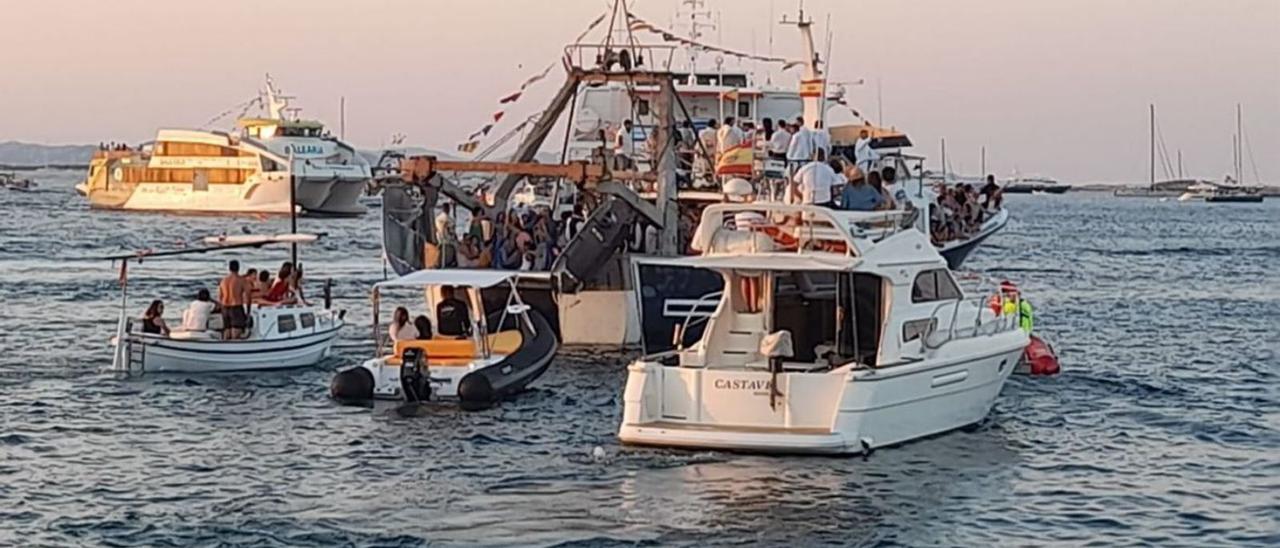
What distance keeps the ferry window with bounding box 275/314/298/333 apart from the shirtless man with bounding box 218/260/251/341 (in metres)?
0.66

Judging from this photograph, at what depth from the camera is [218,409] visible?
1096 inches

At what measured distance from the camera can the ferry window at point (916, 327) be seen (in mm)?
22562

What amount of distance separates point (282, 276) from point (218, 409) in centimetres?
522

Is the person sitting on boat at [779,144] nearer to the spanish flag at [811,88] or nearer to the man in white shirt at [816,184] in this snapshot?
the spanish flag at [811,88]

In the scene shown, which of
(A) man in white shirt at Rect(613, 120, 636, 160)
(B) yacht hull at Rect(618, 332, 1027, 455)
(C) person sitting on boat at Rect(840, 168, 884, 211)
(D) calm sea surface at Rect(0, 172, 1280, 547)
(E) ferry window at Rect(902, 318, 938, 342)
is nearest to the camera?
(D) calm sea surface at Rect(0, 172, 1280, 547)

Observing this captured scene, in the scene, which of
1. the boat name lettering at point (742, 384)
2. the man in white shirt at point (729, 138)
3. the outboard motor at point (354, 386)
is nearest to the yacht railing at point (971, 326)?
the boat name lettering at point (742, 384)

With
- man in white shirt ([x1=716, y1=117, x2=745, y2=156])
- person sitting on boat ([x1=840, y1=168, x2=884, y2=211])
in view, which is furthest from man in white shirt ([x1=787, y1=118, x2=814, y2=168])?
man in white shirt ([x1=716, y1=117, x2=745, y2=156])

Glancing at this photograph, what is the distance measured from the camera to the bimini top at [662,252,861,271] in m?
22.2

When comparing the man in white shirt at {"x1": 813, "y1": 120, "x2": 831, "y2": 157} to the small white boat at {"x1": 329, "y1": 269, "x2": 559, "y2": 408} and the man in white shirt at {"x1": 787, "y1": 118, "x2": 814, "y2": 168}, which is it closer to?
the man in white shirt at {"x1": 787, "y1": 118, "x2": 814, "y2": 168}

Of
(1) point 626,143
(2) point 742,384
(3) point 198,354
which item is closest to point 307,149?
(1) point 626,143

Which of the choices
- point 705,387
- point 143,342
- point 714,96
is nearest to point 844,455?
point 705,387

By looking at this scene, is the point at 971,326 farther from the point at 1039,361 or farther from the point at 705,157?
the point at 705,157

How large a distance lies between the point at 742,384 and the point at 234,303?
1206 centimetres

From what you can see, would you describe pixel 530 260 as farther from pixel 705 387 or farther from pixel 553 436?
pixel 705 387
